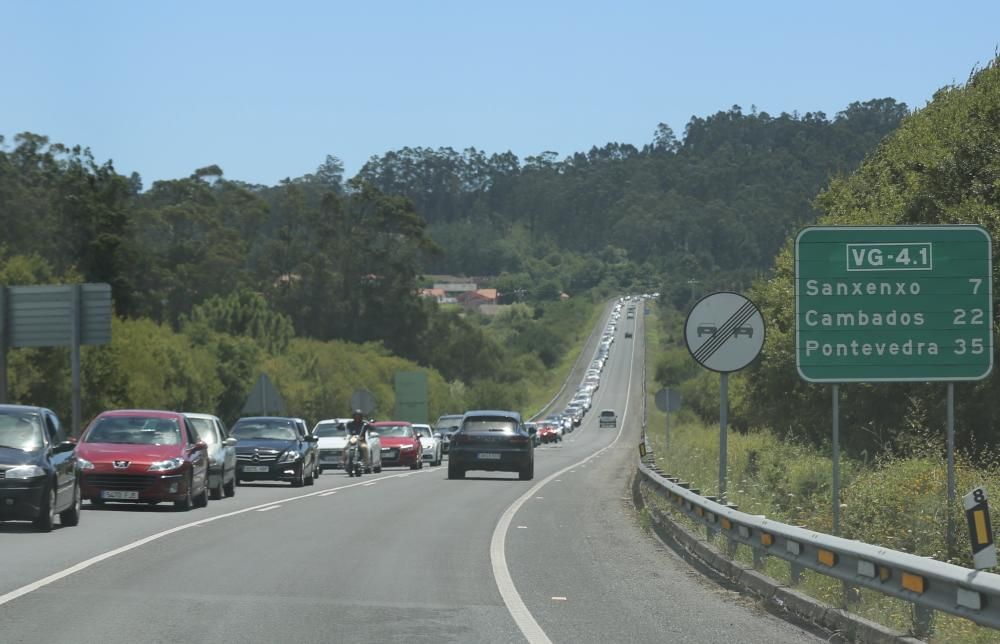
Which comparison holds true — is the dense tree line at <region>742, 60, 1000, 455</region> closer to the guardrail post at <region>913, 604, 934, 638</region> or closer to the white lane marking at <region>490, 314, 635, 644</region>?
the white lane marking at <region>490, 314, 635, 644</region>

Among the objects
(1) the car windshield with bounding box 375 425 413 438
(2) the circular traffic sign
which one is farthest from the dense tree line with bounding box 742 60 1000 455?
(1) the car windshield with bounding box 375 425 413 438

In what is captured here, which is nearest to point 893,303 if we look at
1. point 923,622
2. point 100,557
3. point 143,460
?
point 923,622

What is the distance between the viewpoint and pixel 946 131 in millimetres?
31609

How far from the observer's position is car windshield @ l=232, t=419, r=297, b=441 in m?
35.6

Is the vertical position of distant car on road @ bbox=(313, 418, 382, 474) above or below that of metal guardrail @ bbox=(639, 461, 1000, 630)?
below

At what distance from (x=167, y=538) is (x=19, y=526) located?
115 inches

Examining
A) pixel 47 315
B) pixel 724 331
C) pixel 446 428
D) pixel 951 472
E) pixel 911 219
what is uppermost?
pixel 911 219

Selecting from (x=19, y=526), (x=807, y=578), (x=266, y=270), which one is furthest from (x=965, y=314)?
(x=266, y=270)

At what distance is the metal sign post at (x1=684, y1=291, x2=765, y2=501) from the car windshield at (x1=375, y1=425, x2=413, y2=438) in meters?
34.6

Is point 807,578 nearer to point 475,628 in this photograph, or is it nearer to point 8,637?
point 475,628

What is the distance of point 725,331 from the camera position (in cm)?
1783

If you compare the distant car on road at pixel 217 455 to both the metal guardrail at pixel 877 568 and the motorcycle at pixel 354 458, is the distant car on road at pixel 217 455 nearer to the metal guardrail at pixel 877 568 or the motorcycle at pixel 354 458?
the motorcycle at pixel 354 458

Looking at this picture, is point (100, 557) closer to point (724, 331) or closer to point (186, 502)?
point (724, 331)

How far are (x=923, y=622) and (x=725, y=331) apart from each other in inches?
315
